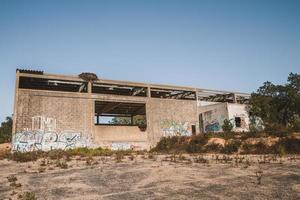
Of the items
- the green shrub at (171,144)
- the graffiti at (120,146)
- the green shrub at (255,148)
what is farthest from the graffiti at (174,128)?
the green shrub at (255,148)

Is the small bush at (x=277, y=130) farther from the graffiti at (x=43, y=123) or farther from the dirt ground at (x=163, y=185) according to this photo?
the graffiti at (x=43, y=123)

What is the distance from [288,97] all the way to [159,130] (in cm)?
1355

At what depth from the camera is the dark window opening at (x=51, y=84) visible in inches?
Answer: 862

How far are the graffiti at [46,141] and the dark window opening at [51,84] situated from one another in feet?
14.9

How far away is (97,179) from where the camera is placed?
332 inches

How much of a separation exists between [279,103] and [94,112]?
61.9 feet

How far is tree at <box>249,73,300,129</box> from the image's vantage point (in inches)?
1026

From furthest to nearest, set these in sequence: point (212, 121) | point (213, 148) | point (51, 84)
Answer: point (212, 121), point (51, 84), point (213, 148)

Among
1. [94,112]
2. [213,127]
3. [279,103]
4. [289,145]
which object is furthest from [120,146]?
[279,103]

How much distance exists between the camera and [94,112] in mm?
22578

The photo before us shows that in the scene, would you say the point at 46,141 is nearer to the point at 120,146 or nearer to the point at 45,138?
the point at 45,138

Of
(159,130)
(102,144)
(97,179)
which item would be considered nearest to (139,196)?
(97,179)

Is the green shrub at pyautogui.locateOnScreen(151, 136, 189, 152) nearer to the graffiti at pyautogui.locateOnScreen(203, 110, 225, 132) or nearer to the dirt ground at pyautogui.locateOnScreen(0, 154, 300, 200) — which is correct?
the graffiti at pyautogui.locateOnScreen(203, 110, 225, 132)

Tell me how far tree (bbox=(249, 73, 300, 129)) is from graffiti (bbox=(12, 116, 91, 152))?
1833cm
